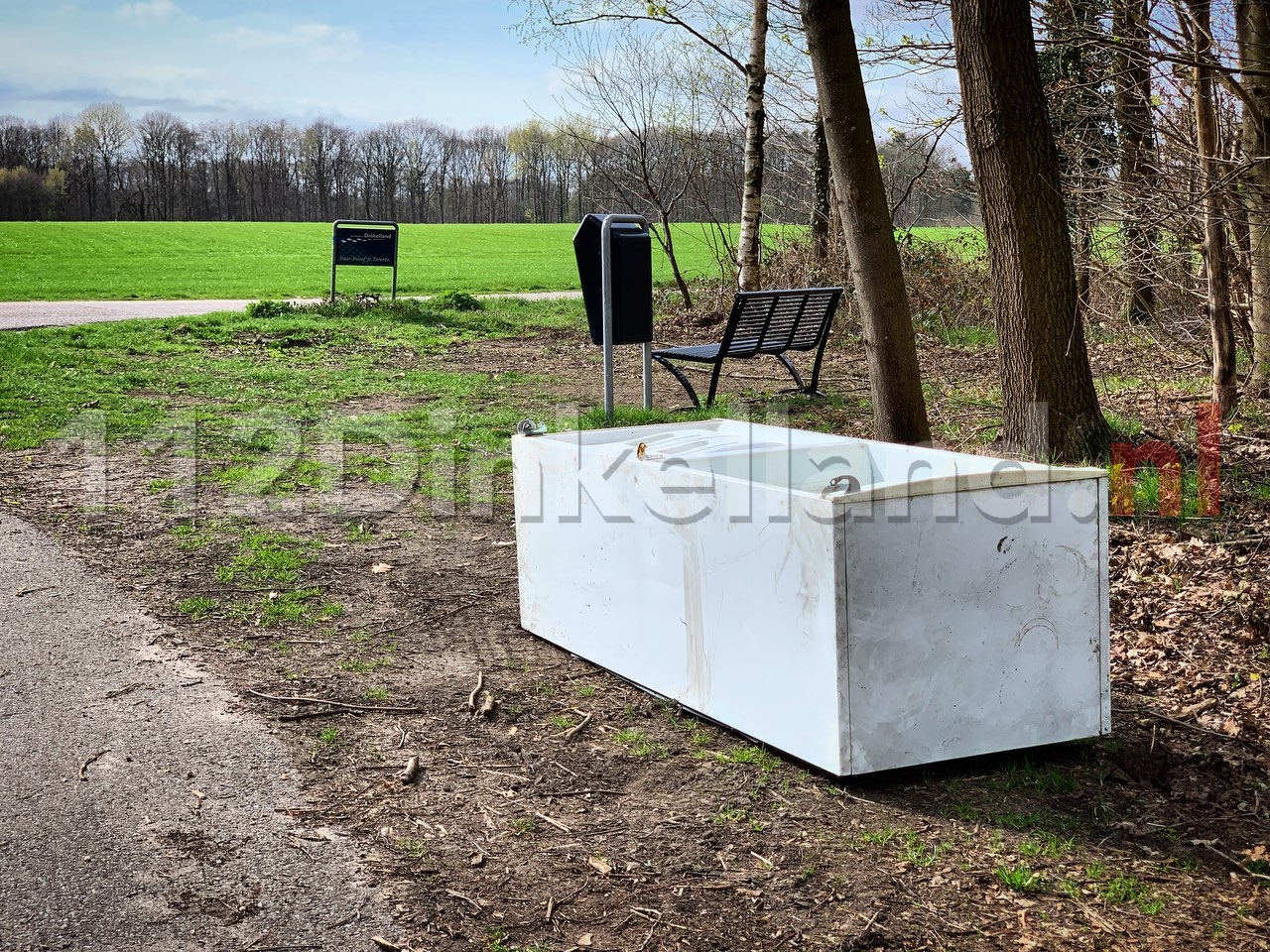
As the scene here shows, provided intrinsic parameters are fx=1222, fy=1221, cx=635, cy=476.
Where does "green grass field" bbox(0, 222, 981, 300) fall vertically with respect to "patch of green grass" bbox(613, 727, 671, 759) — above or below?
above

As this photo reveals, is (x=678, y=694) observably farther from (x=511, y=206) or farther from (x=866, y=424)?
(x=511, y=206)

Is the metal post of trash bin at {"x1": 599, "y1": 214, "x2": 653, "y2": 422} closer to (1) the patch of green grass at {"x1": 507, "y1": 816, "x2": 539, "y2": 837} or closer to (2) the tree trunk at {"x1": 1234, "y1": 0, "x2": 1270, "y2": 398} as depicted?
(2) the tree trunk at {"x1": 1234, "y1": 0, "x2": 1270, "y2": 398}

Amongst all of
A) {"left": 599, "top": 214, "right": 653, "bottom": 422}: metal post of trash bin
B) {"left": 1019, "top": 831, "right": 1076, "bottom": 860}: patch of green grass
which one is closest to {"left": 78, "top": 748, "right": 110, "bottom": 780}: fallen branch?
{"left": 1019, "top": 831, "right": 1076, "bottom": 860}: patch of green grass

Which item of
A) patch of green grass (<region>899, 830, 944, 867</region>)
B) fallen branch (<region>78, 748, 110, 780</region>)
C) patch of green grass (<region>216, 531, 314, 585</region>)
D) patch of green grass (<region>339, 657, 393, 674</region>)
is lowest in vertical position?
patch of green grass (<region>899, 830, 944, 867</region>)

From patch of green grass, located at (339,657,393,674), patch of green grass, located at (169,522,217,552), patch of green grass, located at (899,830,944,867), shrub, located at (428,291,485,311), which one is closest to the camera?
patch of green grass, located at (899,830,944,867)

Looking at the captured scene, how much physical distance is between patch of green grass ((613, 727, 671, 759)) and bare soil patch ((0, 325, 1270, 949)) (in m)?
0.02

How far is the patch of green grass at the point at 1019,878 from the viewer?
306 centimetres

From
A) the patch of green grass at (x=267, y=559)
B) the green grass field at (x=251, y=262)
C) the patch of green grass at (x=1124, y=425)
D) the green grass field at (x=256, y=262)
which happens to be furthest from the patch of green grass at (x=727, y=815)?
the green grass field at (x=251, y=262)

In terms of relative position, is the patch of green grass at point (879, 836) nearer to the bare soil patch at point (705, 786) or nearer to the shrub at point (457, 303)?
the bare soil patch at point (705, 786)

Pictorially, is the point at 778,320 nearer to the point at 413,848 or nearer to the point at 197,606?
the point at 197,606

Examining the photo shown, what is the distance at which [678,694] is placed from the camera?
4242 mm

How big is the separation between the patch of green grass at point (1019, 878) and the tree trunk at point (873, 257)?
4278 mm

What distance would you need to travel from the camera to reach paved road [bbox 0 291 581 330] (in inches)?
669

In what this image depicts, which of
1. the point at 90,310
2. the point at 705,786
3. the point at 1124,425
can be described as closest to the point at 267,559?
the point at 705,786
